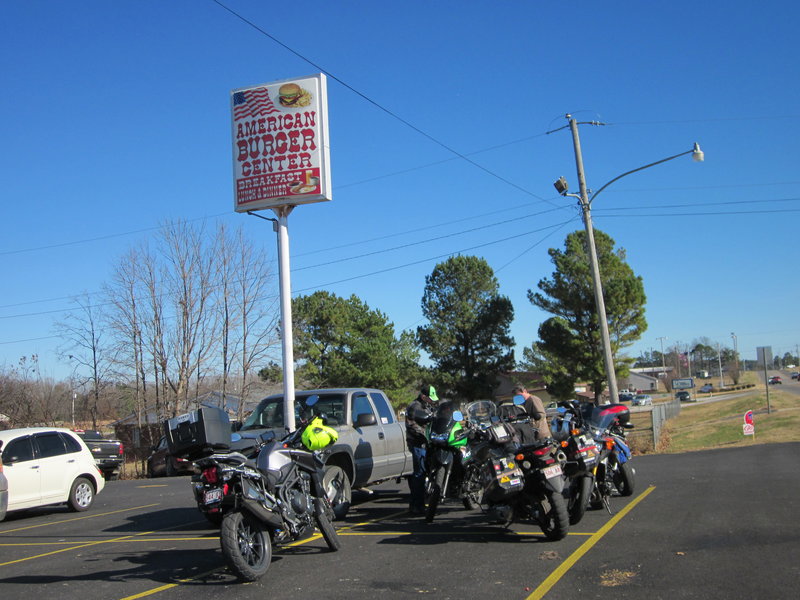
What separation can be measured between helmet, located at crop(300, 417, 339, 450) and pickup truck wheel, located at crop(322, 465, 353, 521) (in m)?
1.08

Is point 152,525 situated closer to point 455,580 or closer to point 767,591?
point 455,580

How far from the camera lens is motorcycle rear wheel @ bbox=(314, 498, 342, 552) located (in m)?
7.72

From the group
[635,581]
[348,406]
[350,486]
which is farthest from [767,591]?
[348,406]

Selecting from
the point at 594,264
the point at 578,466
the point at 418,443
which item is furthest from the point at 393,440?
the point at 594,264

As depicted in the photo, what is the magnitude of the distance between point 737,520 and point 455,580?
392cm

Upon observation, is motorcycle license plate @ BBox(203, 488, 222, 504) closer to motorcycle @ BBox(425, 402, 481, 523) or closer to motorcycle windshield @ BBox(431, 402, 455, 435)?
motorcycle @ BBox(425, 402, 481, 523)

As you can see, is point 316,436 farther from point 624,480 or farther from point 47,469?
point 47,469

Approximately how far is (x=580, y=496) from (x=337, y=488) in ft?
10.3

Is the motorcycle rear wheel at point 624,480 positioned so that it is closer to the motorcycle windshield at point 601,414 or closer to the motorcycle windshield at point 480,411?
the motorcycle windshield at point 601,414

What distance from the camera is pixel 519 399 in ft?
29.6

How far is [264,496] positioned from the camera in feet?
23.4

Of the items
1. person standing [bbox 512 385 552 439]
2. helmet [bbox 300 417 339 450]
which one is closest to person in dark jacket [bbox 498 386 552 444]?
person standing [bbox 512 385 552 439]

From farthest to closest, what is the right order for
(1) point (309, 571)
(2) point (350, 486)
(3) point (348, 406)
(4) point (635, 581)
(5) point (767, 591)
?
1. (3) point (348, 406)
2. (2) point (350, 486)
3. (1) point (309, 571)
4. (4) point (635, 581)
5. (5) point (767, 591)

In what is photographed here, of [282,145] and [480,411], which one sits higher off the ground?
[282,145]
